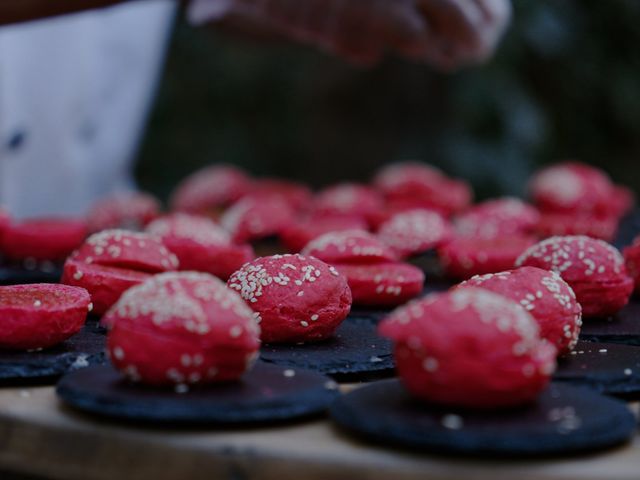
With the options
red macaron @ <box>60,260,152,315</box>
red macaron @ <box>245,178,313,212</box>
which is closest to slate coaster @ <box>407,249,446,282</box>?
red macaron @ <box>245,178,313,212</box>

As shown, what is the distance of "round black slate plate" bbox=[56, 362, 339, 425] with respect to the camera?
3.09 feet

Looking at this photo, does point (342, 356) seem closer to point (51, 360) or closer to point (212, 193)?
point (51, 360)

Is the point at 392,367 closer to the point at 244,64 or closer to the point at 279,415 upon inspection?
the point at 279,415

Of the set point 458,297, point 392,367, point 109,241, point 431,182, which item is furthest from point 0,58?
point 458,297

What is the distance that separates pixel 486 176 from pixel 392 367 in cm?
274

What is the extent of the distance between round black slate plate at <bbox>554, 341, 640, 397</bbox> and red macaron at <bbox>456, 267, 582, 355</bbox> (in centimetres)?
3

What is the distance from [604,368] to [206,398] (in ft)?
1.54

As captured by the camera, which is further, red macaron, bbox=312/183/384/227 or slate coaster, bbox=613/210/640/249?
red macaron, bbox=312/183/384/227

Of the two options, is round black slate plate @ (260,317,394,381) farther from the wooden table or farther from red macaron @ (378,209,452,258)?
red macaron @ (378,209,452,258)

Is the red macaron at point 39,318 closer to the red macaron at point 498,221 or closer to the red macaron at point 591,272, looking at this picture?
the red macaron at point 591,272

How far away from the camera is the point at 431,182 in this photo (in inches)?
100

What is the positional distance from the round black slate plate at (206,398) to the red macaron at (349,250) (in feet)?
1.63

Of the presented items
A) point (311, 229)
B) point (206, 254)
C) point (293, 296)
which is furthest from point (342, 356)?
point (311, 229)

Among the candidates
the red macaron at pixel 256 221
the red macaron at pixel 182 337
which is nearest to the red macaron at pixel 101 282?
the red macaron at pixel 182 337
